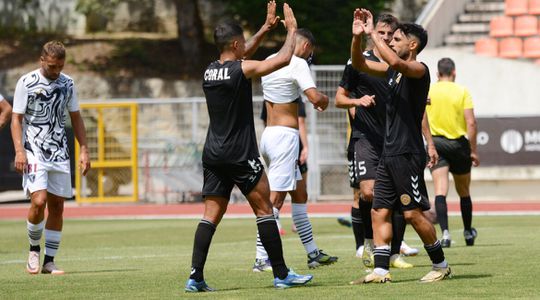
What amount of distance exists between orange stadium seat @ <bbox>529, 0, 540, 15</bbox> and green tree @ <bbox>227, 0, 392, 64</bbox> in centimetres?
543

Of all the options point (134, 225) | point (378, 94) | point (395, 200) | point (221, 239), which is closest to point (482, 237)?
point (221, 239)

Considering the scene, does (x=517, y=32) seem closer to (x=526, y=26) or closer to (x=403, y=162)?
(x=526, y=26)

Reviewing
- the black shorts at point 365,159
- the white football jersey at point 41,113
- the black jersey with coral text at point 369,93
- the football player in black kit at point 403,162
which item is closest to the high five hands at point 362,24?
the football player in black kit at point 403,162

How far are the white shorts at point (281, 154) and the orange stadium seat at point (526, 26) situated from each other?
71.3 ft

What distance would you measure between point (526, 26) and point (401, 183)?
77.4 ft

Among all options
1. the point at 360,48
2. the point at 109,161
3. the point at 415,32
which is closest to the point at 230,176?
the point at 360,48

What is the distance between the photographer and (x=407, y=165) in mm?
10242

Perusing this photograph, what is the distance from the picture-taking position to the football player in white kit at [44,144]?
1213 cm

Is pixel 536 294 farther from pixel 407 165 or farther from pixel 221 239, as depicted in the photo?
pixel 221 239

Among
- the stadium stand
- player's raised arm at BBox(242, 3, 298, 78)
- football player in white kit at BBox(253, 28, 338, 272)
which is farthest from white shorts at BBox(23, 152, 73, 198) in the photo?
the stadium stand

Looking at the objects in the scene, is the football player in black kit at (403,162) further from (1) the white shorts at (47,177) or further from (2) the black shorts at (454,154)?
(2) the black shorts at (454,154)

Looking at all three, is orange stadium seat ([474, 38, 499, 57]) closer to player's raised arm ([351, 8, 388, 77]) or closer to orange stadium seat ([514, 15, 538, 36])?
orange stadium seat ([514, 15, 538, 36])

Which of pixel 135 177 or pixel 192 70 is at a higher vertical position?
pixel 192 70

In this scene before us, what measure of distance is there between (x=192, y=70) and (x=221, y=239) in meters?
21.8
